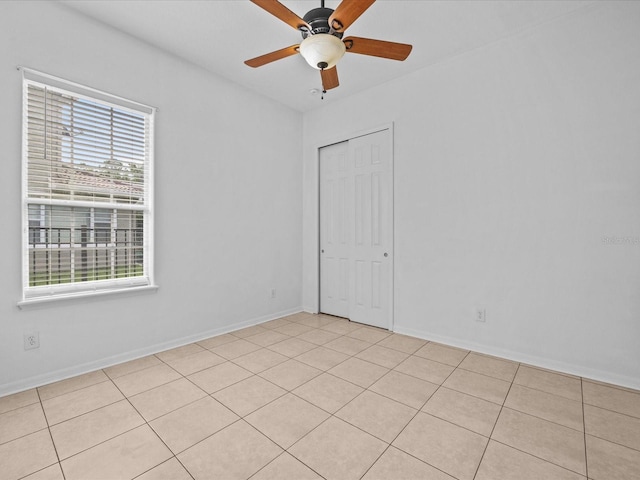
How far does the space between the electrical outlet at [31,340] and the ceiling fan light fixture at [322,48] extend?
2.85 metres

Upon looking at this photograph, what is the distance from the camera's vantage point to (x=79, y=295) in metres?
2.49

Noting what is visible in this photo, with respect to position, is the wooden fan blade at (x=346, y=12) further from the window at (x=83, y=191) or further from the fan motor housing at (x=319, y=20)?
the window at (x=83, y=191)

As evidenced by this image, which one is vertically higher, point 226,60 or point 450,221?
point 226,60

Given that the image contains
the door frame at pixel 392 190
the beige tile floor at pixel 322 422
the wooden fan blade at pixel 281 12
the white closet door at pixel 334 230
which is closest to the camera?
the beige tile floor at pixel 322 422

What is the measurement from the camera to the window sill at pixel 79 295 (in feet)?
7.43

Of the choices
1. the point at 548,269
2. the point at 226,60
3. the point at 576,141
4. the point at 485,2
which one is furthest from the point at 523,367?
the point at 226,60

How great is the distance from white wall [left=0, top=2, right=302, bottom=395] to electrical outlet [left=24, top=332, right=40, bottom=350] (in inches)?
1.1

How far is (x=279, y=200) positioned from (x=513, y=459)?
3.52 meters

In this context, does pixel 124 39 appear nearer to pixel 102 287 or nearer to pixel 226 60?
pixel 226 60

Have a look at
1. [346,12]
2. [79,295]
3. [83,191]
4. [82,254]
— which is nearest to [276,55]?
[346,12]

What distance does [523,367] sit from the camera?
8.75 ft

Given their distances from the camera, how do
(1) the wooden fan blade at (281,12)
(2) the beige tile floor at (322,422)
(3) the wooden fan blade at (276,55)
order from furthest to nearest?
(3) the wooden fan blade at (276,55)
(1) the wooden fan blade at (281,12)
(2) the beige tile floor at (322,422)

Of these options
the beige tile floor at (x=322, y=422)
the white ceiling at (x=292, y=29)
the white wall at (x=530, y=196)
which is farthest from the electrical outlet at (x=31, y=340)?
the white wall at (x=530, y=196)

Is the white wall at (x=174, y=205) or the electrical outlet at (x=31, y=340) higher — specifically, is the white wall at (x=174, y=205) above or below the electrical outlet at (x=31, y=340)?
above
